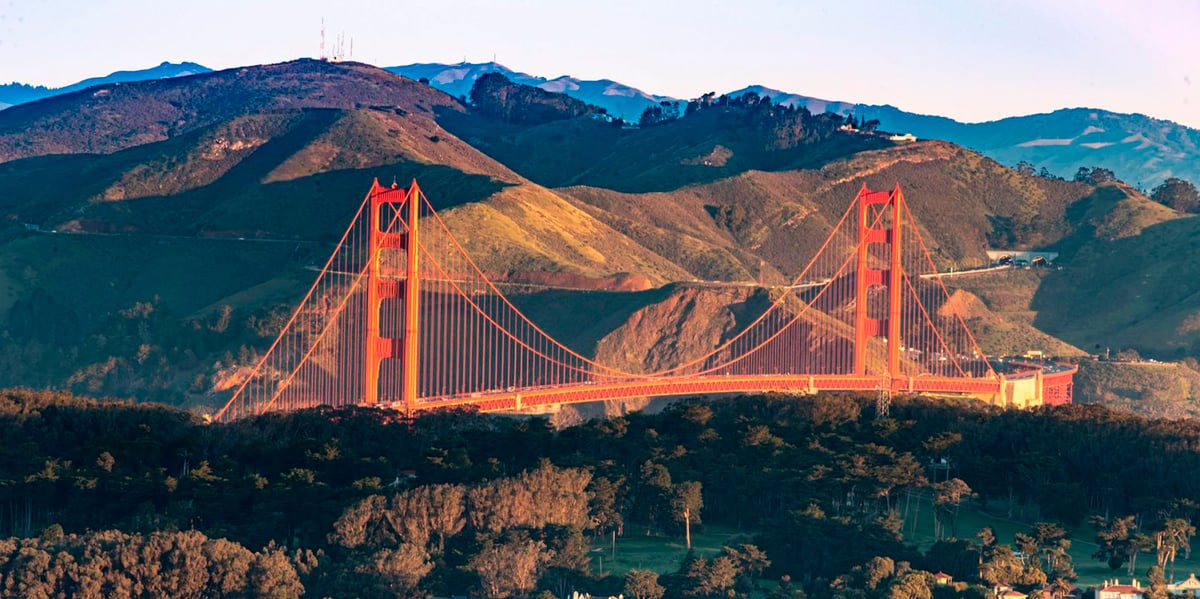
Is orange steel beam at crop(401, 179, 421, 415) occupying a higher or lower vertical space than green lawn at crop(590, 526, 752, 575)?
higher

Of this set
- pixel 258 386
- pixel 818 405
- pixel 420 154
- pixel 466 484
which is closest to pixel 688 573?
pixel 466 484

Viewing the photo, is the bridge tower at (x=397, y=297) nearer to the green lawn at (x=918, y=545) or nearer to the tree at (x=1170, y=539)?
the green lawn at (x=918, y=545)

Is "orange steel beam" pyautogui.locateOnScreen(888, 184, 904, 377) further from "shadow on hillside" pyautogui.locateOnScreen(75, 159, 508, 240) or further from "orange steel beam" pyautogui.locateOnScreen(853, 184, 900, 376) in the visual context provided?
"shadow on hillside" pyautogui.locateOnScreen(75, 159, 508, 240)

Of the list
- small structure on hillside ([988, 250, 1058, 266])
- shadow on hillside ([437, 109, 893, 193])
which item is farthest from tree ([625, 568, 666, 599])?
shadow on hillside ([437, 109, 893, 193])

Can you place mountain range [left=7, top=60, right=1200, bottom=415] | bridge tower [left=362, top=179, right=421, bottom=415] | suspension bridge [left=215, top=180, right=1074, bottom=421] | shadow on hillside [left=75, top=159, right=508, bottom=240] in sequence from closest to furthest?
bridge tower [left=362, top=179, right=421, bottom=415] → suspension bridge [left=215, top=180, right=1074, bottom=421] → mountain range [left=7, top=60, right=1200, bottom=415] → shadow on hillside [left=75, top=159, right=508, bottom=240]

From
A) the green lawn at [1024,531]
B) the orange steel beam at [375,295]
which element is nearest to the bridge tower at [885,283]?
the green lawn at [1024,531]

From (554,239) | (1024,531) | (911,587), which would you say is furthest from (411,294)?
(554,239)
